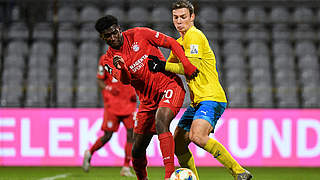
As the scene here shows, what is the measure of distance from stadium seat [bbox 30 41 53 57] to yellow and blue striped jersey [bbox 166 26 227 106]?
27.4 ft

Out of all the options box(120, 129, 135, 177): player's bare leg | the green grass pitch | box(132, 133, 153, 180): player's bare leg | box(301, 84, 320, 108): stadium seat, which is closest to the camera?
box(132, 133, 153, 180): player's bare leg

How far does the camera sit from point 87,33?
1348 cm

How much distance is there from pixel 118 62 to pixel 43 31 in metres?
8.82

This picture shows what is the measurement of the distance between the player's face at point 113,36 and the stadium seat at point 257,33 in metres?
8.53

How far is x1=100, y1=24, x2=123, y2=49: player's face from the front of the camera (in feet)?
16.9

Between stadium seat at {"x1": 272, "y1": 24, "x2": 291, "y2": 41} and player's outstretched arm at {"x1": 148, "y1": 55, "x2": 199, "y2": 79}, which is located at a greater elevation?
stadium seat at {"x1": 272, "y1": 24, "x2": 291, "y2": 41}

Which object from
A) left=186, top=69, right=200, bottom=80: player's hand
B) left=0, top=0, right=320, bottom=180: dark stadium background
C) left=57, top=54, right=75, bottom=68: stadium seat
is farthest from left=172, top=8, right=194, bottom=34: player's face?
left=57, top=54, right=75, bottom=68: stadium seat

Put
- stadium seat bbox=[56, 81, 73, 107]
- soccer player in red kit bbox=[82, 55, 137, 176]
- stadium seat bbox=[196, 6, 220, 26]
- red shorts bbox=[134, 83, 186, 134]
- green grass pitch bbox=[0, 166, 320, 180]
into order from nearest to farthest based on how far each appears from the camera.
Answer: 1. red shorts bbox=[134, 83, 186, 134]
2. green grass pitch bbox=[0, 166, 320, 180]
3. soccer player in red kit bbox=[82, 55, 137, 176]
4. stadium seat bbox=[56, 81, 73, 107]
5. stadium seat bbox=[196, 6, 220, 26]

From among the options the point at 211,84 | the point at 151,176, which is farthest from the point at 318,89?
the point at 211,84

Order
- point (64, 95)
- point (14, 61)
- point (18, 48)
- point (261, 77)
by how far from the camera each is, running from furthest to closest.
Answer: point (18, 48), point (14, 61), point (261, 77), point (64, 95)

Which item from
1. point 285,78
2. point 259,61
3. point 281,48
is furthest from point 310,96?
point 281,48

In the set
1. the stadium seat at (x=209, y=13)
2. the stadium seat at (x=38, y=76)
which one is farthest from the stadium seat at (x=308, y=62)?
the stadium seat at (x=38, y=76)

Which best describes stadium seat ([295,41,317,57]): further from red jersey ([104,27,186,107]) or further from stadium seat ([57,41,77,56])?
red jersey ([104,27,186,107])

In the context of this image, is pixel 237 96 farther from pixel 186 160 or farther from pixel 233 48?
pixel 186 160
